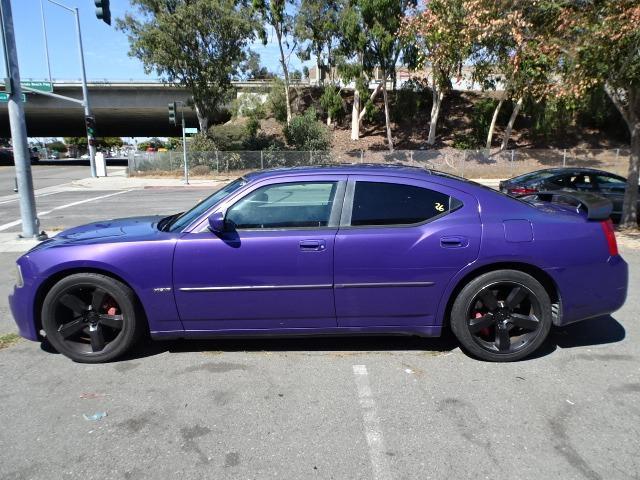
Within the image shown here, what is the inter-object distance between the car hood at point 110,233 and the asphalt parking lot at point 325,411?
1.01m

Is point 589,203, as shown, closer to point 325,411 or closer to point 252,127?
point 325,411

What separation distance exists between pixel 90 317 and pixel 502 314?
331cm

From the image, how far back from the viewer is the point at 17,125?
8.98 metres

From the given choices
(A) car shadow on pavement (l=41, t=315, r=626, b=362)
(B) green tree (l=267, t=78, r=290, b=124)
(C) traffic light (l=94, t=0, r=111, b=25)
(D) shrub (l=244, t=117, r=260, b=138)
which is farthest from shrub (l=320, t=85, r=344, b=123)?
(A) car shadow on pavement (l=41, t=315, r=626, b=362)

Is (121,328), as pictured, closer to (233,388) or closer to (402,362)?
(233,388)

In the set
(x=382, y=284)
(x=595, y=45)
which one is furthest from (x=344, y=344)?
(x=595, y=45)

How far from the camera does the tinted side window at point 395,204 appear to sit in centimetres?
389

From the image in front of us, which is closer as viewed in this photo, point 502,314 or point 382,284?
point 382,284

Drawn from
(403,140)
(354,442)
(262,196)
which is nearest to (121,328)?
(262,196)

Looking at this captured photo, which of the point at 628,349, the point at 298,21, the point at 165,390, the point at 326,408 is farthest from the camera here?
the point at 298,21

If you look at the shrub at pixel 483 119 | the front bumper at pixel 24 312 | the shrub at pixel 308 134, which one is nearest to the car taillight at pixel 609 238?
the front bumper at pixel 24 312

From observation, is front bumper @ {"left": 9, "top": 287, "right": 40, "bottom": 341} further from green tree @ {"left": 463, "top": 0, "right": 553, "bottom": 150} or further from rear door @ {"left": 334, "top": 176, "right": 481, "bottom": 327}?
green tree @ {"left": 463, "top": 0, "right": 553, "bottom": 150}

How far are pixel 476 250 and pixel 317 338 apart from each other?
64.7 inches

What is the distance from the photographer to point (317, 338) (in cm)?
449
